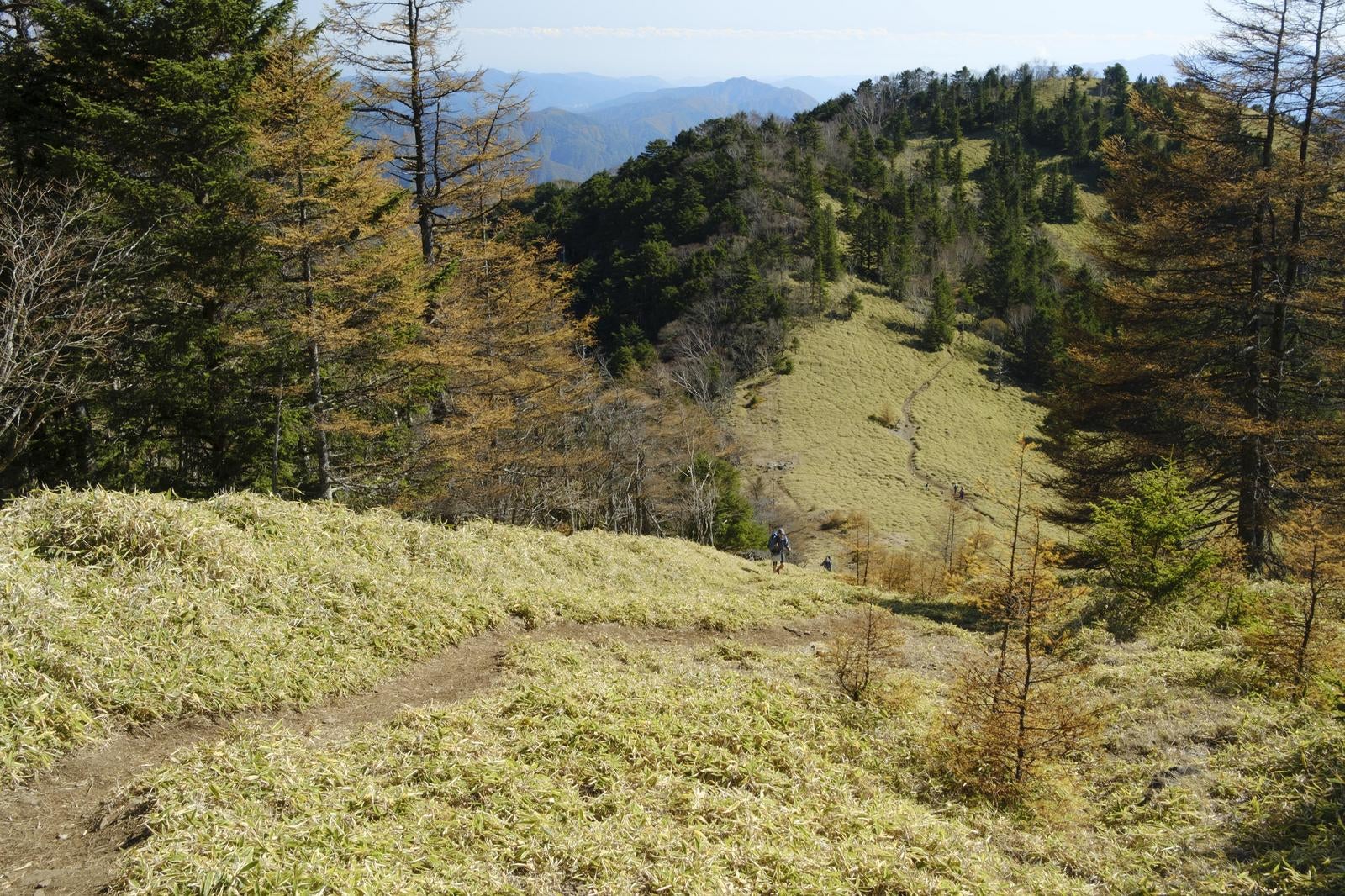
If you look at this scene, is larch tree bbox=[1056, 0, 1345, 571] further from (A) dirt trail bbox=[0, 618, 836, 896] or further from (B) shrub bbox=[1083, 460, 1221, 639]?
(A) dirt trail bbox=[0, 618, 836, 896]

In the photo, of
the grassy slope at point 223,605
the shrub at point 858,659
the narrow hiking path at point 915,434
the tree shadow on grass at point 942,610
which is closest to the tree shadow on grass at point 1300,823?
the shrub at point 858,659

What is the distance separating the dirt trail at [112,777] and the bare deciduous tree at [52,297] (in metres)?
7.69

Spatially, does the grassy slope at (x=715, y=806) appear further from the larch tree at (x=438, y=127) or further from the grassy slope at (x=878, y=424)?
the grassy slope at (x=878, y=424)

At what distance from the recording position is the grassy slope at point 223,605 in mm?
5793

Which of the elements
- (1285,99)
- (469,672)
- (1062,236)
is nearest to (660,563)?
(469,672)

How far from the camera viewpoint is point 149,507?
7.94m

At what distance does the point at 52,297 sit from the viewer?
39.0ft

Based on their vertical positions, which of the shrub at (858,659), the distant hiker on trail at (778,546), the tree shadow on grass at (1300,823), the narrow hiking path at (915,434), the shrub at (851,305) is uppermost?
the shrub at (851,305)

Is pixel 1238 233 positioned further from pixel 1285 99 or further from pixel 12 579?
pixel 12 579

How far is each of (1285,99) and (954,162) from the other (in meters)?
74.5

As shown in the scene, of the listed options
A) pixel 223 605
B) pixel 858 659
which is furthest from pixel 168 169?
pixel 858 659

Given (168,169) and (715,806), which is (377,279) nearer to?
(168,169)

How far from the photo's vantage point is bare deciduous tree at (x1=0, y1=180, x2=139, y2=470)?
36.2 ft

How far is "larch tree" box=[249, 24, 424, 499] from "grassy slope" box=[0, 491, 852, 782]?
4.29 metres
